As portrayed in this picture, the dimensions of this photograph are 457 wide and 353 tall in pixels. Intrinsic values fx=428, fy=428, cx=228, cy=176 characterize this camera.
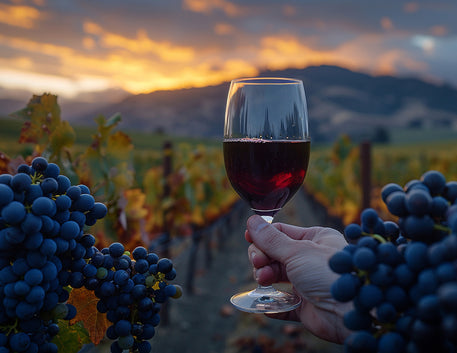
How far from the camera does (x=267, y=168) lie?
1597mm

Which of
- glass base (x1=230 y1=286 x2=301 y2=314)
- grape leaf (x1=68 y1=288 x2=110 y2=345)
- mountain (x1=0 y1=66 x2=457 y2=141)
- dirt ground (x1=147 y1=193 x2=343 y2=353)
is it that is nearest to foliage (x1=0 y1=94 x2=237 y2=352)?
grape leaf (x1=68 y1=288 x2=110 y2=345)

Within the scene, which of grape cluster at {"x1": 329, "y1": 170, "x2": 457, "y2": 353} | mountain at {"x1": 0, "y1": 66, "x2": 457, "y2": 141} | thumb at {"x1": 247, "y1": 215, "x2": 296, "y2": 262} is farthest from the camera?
mountain at {"x1": 0, "y1": 66, "x2": 457, "y2": 141}

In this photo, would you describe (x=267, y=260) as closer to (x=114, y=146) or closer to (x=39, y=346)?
(x=39, y=346)

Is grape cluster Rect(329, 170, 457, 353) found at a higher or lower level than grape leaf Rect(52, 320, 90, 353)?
higher

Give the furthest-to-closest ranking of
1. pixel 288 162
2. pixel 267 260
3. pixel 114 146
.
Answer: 1. pixel 114 146
2. pixel 267 260
3. pixel 288 162

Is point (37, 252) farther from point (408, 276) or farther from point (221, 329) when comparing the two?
point (221, 329)

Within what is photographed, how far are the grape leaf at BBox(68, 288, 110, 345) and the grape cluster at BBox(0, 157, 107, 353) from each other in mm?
135

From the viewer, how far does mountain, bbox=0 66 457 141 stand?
112625 millimetres

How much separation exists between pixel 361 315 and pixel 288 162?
84 centimetres

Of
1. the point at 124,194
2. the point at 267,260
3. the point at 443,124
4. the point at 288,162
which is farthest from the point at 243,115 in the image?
the point at 443,124

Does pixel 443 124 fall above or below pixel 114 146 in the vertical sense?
above

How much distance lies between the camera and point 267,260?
67.7 inches

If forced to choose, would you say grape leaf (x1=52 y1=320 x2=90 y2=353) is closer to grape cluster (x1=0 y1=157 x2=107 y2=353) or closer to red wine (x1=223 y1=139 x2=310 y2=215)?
grape cluster (x1=0 y1=157 x2=107 y2=353)

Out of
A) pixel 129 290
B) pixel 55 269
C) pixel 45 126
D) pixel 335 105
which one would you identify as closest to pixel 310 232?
pixel 129 290
